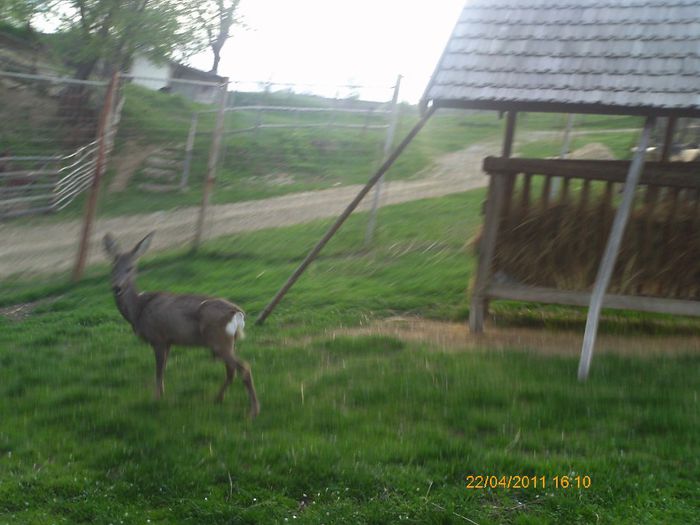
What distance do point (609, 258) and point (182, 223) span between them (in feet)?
29.9

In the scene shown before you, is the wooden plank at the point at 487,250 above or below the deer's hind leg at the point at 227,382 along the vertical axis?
above

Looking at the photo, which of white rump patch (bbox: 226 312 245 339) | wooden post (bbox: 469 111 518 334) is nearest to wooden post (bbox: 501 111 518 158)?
wooden post (bbox: 469 111 518 334)

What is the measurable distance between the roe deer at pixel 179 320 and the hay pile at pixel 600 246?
3.62 m

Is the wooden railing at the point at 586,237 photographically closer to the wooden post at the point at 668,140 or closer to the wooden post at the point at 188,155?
the wooden post at the point at 668,140

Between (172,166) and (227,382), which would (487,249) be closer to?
(227,382)

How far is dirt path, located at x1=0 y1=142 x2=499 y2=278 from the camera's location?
1414 cm

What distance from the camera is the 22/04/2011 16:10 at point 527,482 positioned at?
5.28 metres

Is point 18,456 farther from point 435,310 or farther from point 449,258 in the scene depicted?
point 449,258

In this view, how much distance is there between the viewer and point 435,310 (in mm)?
10203

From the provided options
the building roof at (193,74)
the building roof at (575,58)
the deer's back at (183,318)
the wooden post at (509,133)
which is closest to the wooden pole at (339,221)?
the building roof at (575,58)

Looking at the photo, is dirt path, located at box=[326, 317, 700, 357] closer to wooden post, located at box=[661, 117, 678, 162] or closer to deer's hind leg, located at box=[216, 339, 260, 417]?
wooden post, located at box=[661, 117, 678, 162]

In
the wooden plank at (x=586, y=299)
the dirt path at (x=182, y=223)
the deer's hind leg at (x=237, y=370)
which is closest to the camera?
the deer's hind leg at (x=237, y=370)

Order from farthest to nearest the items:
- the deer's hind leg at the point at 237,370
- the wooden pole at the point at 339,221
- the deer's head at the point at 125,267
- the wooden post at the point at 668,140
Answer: the wooden post at the point at 668,140
the wooden pole at the point at 339,221
the deer's head at the point at 125,267
the deer's hind leg at the point at 237,370

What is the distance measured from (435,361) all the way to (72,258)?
826 cm
